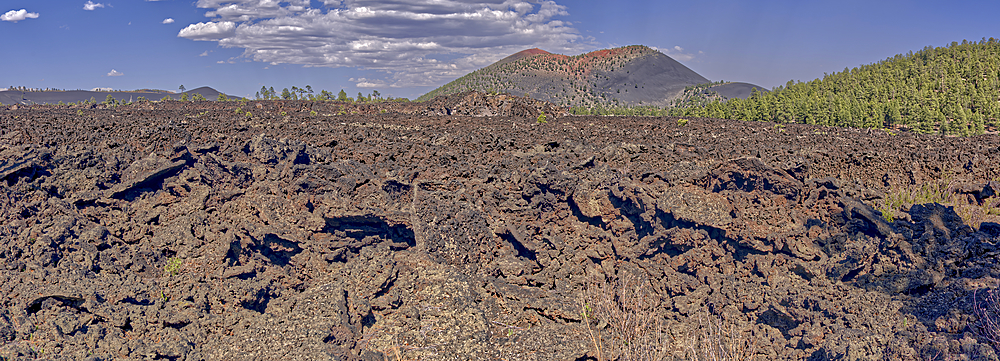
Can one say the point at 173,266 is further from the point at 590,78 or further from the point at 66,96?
the point at 590,78

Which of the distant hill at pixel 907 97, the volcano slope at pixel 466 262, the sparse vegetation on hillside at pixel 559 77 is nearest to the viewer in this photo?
the volcano slope at pixel 466 262

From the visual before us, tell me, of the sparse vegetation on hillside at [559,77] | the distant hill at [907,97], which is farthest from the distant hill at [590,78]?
the distant hill at [907,97]

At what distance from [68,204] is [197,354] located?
5177 mm

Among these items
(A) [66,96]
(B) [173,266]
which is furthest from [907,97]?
(A) [66,96]

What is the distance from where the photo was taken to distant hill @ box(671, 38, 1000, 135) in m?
37.2

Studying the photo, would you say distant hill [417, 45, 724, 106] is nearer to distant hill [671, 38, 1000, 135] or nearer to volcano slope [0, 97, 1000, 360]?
distant hill [671, 38, 1000, 135]

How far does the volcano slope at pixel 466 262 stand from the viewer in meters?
6.80

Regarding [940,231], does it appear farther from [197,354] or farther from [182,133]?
[182,133]

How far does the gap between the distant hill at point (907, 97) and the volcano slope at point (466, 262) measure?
32080 millimetres

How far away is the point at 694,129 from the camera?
26.1 metres

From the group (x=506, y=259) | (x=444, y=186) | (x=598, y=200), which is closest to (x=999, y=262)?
(x=598, y=200)

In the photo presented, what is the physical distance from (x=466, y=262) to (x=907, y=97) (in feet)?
165

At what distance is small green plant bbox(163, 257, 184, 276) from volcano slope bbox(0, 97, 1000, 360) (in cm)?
3

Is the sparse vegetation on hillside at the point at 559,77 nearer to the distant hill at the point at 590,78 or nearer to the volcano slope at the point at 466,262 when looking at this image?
the distant hill at the point at 590,78
